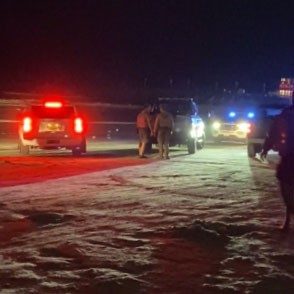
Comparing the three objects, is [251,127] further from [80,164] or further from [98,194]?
[98,194]

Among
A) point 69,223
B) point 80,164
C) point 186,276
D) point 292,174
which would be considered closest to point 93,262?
point 186,276

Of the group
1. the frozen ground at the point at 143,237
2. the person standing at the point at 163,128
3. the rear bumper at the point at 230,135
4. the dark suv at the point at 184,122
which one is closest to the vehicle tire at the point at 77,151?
the person standing at the point at 163,128

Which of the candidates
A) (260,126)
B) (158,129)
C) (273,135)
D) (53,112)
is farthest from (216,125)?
(273,135)

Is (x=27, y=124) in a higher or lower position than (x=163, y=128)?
higher

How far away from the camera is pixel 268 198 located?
11062 mm

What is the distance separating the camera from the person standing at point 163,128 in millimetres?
19281

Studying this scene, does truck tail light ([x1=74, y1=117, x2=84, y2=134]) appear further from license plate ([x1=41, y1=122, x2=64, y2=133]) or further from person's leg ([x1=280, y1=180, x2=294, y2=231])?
person's leg ([x1=280, y1=180, x2=294, y2=231])

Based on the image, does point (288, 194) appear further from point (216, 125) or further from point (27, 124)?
point (216, 125)

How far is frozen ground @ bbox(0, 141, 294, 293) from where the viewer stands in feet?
19.5

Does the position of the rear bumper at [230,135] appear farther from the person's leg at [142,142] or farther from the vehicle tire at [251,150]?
the person's leg at [142,142]

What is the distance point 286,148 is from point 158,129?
440 inches

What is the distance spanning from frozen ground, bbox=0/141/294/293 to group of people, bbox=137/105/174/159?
6.05m

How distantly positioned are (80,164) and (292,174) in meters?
9.31

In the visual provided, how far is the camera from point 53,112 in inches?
789
